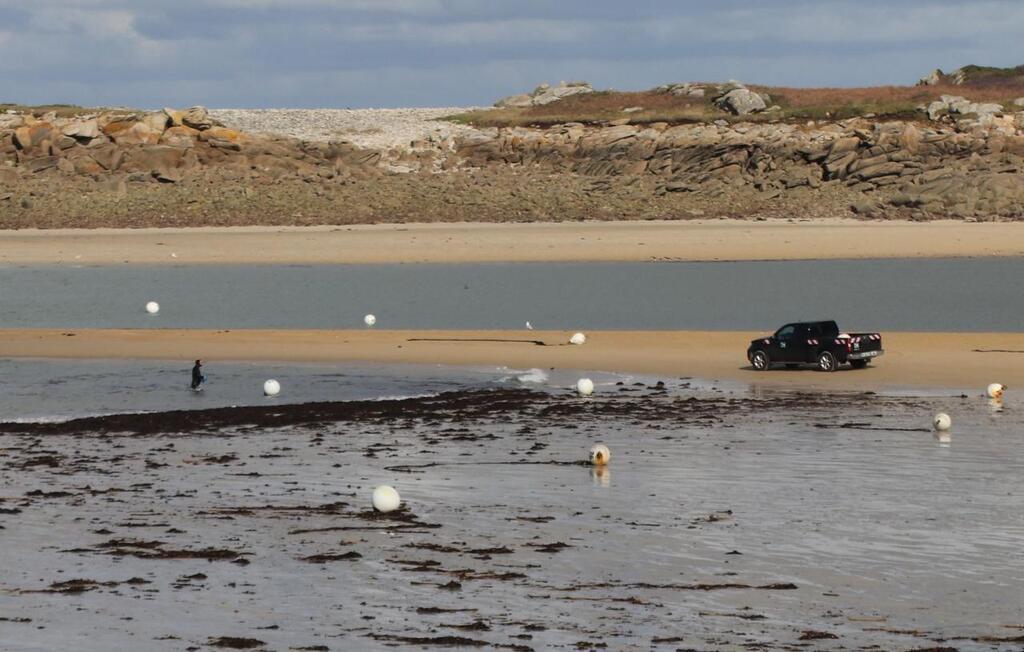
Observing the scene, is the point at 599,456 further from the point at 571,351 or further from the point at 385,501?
the point at 571,351

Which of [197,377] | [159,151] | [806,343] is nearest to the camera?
[197,377]

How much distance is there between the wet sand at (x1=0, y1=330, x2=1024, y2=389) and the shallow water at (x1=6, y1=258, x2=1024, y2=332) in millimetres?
2698

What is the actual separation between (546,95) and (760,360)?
85999mm

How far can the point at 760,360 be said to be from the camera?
37812 millimetres

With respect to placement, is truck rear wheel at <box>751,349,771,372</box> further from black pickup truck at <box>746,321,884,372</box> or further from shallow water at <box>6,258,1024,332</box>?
shallow water at <box>6,258,1024,332</box>

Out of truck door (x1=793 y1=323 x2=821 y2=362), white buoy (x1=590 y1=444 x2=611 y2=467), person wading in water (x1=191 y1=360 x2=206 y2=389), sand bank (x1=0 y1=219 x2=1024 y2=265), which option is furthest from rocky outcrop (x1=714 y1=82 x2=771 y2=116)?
white buoy (x1=590 y1=444 x2=611 y2=467)

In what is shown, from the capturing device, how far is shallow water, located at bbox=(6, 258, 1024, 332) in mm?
50531

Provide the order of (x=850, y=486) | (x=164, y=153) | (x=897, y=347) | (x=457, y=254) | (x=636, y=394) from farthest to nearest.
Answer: (x=164, y=153), (x=457, y=254), (x=897, y=347), (x=636, y=394), (x=850, y=486)

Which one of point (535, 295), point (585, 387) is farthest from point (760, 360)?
point (535, 295)

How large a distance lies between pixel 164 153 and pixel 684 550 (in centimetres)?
8186

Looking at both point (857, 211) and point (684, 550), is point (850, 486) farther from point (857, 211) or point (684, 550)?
point (857, 211)

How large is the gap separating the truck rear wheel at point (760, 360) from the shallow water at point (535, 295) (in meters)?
9.42

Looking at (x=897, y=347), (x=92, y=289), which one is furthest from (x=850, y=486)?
(x=92, y=289)

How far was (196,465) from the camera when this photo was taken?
80.6 ft
